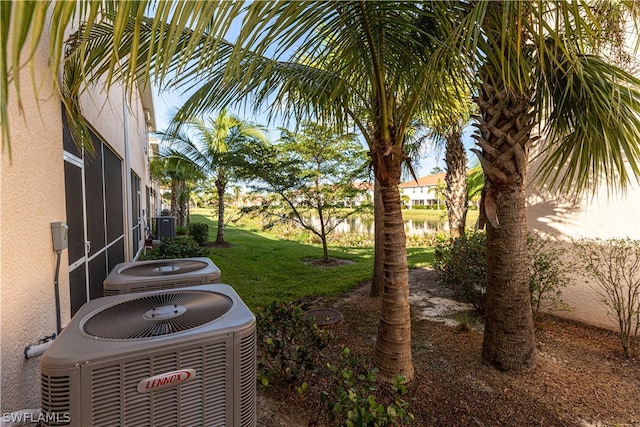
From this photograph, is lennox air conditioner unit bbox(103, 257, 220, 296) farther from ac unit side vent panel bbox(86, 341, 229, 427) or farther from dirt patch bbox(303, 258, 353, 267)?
dirt patch bbox(303, 258, 353, 267)

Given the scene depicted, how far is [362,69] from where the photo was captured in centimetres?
335

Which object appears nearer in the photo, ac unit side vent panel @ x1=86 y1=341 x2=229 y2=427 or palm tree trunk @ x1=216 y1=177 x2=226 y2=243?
ac unit side vent panel @ x1=86 y1=341 x2=229 y2=427

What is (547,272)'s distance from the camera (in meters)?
4.82

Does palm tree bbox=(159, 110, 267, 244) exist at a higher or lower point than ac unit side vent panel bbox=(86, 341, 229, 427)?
higher

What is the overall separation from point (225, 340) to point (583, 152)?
4.12 metres

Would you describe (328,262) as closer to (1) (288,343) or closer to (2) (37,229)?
(1) (288,343)

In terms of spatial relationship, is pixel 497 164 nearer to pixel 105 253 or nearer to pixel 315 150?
pixel 105 253

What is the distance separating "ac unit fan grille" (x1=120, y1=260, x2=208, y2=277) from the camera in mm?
2825

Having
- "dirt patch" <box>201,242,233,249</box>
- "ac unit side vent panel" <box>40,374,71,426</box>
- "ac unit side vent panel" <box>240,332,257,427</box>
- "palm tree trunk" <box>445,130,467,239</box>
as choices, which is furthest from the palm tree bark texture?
"dirt patch" <box>201,242,233,249</box>

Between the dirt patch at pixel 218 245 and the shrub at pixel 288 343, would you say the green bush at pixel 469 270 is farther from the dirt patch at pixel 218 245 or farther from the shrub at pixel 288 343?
the dirt patch at pixel 218 245

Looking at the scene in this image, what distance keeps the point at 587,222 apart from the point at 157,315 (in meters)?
6.41

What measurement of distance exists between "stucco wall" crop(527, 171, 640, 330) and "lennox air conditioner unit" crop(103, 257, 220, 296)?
5714mm

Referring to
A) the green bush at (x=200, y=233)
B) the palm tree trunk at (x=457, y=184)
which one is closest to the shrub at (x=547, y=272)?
the palm tree trunk at (x=457, y=184)

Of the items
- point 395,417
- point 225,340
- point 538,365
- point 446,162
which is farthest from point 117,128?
point 446,162
